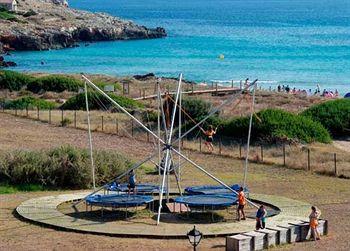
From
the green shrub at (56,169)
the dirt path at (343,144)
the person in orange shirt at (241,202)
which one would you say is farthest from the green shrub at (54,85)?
the person in orange shirt at (241,202)

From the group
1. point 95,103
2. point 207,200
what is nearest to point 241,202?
point 207,200

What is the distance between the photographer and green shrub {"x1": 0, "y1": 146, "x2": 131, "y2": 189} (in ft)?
111

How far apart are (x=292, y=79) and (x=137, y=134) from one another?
57839mm

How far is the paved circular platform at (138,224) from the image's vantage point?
83.6 feet

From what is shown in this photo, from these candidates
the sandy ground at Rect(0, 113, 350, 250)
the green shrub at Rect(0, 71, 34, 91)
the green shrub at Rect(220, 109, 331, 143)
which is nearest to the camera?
the sandy ground at Rect(0, 113, 350, 250)

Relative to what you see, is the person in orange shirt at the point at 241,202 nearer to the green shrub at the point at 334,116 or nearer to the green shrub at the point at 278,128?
the green shrub at the point at 278,128

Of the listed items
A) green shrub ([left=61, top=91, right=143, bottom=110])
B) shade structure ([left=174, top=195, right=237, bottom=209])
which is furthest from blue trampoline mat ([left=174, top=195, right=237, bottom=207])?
green shrub ([left=61, top=91, right=143, bottom=110])

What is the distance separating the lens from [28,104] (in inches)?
2306

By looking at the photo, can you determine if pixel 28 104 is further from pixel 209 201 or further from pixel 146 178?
pixel 209 201

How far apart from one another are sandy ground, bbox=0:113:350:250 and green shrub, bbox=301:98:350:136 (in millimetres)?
11013

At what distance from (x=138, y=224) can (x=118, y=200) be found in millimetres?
1173

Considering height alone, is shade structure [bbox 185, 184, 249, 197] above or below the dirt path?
below

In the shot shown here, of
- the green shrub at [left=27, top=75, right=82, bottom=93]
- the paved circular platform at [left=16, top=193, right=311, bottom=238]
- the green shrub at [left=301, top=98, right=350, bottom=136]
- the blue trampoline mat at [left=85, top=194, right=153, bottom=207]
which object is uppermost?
the green shrub at [left=27, top=75, right=82, bottom=93]

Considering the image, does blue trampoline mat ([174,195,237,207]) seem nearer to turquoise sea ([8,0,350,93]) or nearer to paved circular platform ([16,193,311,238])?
paved circular platform ([16,193,311,238])
